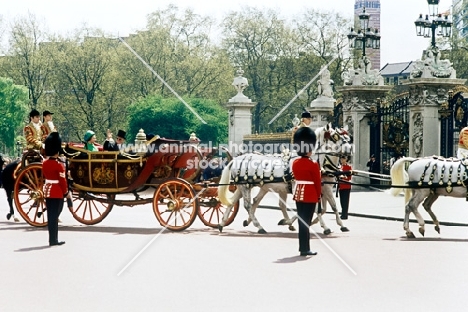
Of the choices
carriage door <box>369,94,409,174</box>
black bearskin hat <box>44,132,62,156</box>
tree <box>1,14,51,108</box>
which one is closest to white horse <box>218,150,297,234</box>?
black bearskin hat <box>44,132,62,156</box>

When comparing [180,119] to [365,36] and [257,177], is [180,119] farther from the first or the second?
[257,177]

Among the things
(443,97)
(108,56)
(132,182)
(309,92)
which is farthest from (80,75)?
(132,182)

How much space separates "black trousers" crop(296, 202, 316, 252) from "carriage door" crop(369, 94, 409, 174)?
15497 millimetres

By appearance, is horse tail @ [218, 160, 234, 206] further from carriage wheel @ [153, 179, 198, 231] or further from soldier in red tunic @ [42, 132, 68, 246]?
soldier in red tunic @ [42, 132, 68, 246]

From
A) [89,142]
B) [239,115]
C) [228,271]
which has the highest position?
[239,115]

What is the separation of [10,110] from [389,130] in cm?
3709

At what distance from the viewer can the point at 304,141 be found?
11406 mm

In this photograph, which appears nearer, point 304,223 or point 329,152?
point 304,223

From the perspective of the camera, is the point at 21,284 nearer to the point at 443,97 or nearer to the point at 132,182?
the point at 132,182

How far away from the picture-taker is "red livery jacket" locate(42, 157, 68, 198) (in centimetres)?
1252

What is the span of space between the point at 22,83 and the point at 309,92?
67.3ft

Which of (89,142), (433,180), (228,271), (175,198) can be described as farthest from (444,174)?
(89,142)

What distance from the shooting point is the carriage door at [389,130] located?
87.9 feet

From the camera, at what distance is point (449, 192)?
43.9ft
